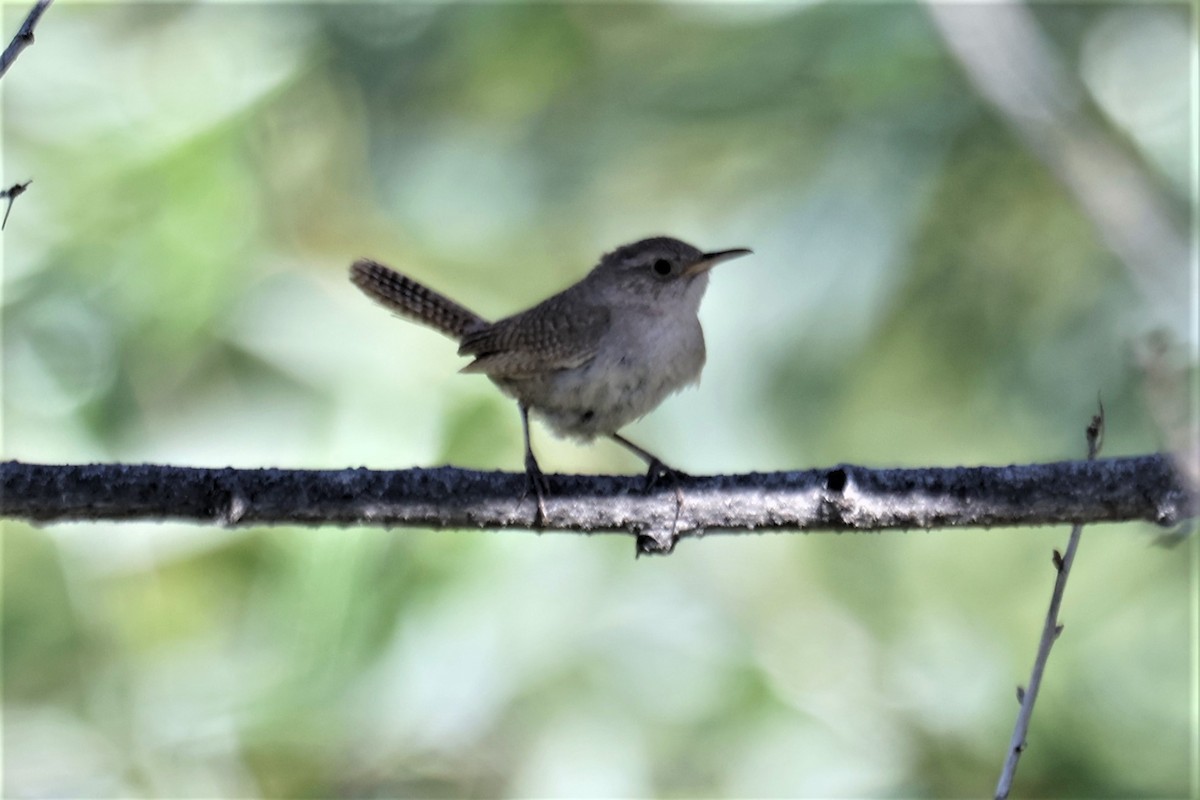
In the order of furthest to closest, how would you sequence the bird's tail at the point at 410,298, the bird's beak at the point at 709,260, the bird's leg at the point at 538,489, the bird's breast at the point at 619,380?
the bird's tail at the point at 410,298 → the bird's beak at the point at 709,260 → the bird's breast at the point at 619,380 → the bird's leg at the point at 538,489

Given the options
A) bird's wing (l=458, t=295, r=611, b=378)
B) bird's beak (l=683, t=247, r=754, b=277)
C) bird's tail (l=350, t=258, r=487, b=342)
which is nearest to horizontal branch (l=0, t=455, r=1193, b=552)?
bird's wing (l=458, t=295, r=611, b=378)

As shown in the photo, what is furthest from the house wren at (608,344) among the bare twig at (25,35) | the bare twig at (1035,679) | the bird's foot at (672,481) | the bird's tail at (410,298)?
the bare twig at (25,35)

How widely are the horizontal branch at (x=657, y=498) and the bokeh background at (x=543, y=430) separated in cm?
43

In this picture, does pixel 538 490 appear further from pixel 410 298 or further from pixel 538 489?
pixel 410 298

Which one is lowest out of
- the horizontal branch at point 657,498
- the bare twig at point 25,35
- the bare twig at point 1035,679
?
the bare twig at point 1035,679

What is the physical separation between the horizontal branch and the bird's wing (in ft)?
2.75

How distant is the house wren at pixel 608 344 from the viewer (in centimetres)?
298

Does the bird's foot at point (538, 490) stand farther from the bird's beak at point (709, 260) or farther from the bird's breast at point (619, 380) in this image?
the bird's beak at point (709, 260)

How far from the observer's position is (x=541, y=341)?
305 centimetres

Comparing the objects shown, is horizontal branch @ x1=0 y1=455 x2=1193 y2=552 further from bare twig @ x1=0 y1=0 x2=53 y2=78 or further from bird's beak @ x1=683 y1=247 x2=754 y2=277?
bird's beak @ x1=683 y1=247 x2=754 y2=277

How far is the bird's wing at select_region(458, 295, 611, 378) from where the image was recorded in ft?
9.86

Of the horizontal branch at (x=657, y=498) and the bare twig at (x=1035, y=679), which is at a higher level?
the horizontal branch at (x=657, y=498)

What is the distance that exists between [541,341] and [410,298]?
1.83 ft

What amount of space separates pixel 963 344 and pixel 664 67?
146 centimetres
